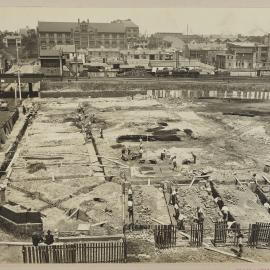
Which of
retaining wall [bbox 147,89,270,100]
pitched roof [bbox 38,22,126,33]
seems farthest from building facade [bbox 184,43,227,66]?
retaining wall [bbox 147,89,270,100]

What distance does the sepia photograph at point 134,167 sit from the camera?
14.4 metres

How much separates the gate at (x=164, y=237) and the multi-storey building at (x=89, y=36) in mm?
54256

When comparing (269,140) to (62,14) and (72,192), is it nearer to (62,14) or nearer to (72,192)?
(72,192)

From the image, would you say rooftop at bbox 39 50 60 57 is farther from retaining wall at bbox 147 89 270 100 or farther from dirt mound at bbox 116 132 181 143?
dirt mound at bbox 116 132 181 143

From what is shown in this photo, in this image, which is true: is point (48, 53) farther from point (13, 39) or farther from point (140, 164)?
point (140, 164)

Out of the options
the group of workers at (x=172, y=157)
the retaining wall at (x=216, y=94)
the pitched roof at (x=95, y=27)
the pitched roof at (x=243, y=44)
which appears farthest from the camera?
the pitched roof at (x=243, y=44)

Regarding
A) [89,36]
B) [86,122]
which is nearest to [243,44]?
[89,36]

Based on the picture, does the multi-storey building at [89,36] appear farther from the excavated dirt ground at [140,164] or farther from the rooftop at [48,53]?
the excavated dirt ground at [140,164]

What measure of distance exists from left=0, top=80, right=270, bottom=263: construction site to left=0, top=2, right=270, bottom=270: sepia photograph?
0.20ft

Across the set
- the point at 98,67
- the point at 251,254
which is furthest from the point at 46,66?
the point at 251,254

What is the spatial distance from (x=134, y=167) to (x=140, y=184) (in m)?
2.39

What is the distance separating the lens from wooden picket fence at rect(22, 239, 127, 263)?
13211 mm

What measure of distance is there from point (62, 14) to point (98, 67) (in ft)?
153

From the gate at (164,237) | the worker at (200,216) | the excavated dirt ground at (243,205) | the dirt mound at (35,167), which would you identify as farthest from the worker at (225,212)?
the dirt mound at (35,167)
